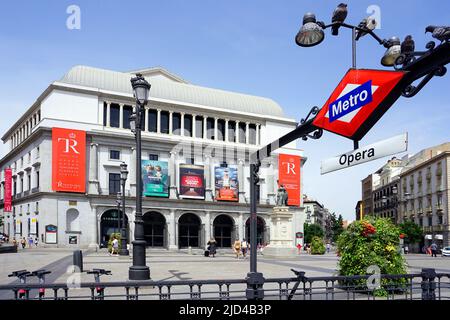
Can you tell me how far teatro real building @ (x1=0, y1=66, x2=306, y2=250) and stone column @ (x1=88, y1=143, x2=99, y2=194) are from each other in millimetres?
129

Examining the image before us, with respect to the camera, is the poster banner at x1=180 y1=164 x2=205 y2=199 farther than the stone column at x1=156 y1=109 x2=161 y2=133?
No

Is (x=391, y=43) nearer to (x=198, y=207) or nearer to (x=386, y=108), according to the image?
(x=386, y=108)

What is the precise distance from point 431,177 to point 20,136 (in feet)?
219

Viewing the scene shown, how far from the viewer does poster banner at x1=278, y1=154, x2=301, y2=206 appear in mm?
68125

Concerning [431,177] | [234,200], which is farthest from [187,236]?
[431,177]

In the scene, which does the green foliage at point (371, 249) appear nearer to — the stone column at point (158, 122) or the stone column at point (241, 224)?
the stone column at point (158, 122)

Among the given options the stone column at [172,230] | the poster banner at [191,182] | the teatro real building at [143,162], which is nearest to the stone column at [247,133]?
the teatro real building at [143,162]

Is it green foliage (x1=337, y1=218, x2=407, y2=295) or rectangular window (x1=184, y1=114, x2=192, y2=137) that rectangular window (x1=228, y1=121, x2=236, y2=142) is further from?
green foliage (x1=337, y1=218, x2=407, y2=295)

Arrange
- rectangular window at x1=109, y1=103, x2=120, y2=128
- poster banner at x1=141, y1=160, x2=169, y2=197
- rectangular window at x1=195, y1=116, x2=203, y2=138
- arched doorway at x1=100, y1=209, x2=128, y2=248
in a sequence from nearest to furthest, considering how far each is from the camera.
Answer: arched doorway at x1=100, y1=209, x2=128, y2=248, poster banner at x1=141, y1=160, x2=169, y2=197, rectangular window at x1=109, y1=103, x2=120, y2=128, rectangular window at x1=195, y1=116, x2=203, y2=138

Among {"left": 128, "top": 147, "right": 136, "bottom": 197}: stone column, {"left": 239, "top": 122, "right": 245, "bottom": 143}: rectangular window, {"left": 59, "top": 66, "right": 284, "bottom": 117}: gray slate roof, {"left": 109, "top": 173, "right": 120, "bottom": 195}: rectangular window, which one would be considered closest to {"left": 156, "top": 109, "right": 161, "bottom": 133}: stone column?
{"left": 59, "top": 66, "right": 284, "bottom": 117}: gray slate roof

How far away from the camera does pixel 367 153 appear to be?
5.29 metres

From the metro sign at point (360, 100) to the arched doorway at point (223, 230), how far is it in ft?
201

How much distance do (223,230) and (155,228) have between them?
10.6 metres

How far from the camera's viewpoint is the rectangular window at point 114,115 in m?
62.0
